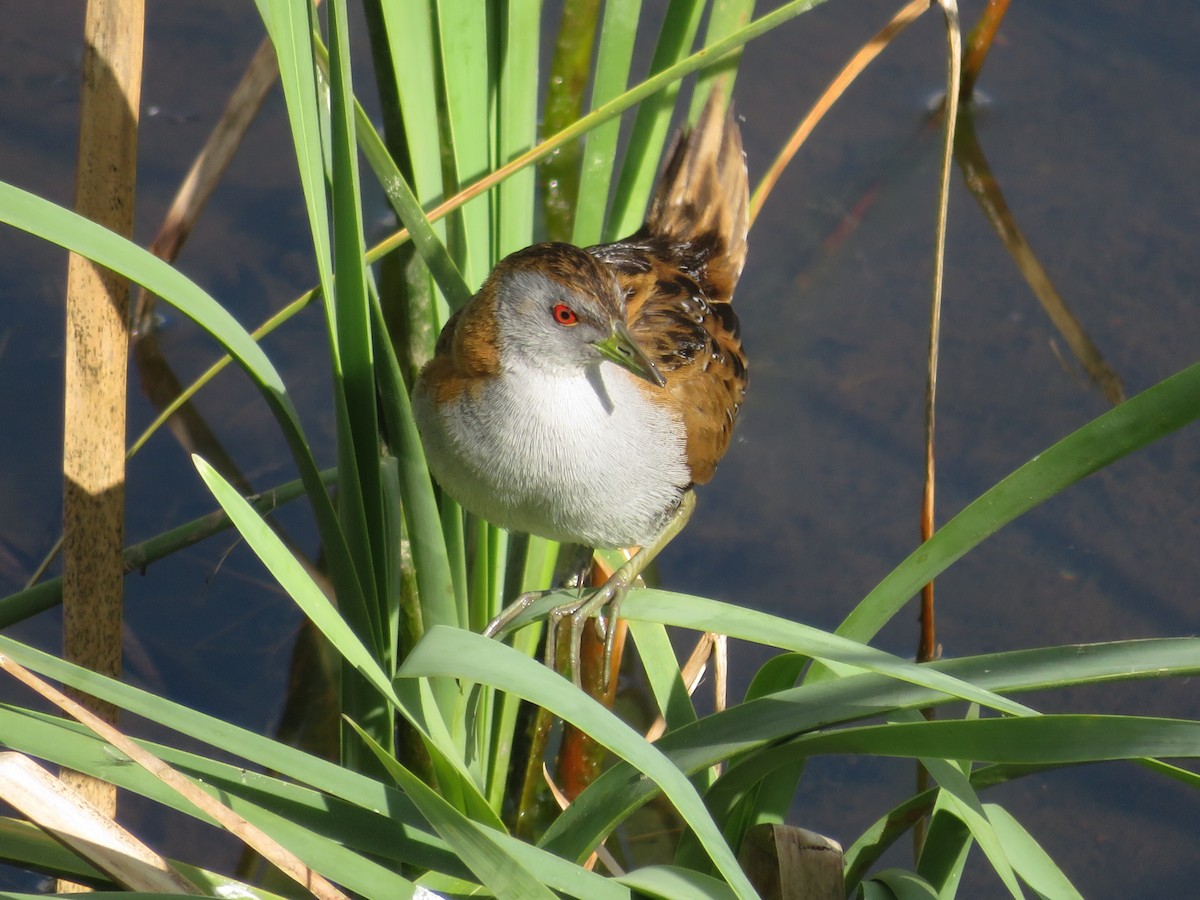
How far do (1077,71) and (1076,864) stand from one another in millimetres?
3157

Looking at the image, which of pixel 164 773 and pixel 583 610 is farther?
pixel 583 610

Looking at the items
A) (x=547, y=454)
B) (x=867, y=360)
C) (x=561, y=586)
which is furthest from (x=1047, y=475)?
(x=867, y=360)

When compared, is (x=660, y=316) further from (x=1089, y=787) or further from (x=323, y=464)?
(x=1089, y=787)

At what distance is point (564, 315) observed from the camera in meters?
2.42

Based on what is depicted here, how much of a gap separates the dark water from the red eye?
157 cm

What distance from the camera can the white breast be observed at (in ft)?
7.93

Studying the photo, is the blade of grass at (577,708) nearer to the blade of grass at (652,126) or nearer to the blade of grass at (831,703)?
the blade of grass at (831,703)

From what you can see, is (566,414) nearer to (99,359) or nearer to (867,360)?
(99,359)

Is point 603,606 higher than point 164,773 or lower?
lower

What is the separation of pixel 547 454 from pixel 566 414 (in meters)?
0.10

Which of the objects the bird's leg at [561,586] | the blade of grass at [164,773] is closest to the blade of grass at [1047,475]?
the bird's leg at [561,586]

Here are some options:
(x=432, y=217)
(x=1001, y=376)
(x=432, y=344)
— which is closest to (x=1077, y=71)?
(x=1001, y=376)

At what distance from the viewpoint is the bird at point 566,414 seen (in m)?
2.42

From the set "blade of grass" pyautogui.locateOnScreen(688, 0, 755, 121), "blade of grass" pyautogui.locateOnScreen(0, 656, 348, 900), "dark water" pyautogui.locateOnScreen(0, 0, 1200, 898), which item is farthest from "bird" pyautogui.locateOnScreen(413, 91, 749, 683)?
"dark water" pyautogui.locateOnScreen(0, 0, 1200, 898)
